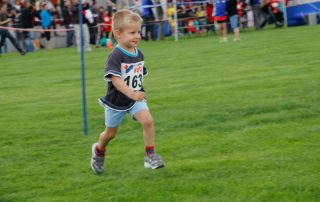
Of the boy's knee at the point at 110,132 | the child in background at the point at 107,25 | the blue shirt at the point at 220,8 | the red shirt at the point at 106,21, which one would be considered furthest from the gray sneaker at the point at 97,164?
the red shirt at the point at 106,21

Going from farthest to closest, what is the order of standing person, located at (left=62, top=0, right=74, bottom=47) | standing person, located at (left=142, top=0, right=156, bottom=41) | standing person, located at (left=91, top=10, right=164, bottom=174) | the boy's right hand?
standing person, located at (left=142, top=0, right=156, bottom=41), standing person, located at (left=62, top=0, right=74, bottom=47), standing person, located at (left=91, top=10, right=164, bottom=174), the boy's right hand

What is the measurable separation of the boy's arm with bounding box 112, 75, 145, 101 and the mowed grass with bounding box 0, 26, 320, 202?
2.44 ft

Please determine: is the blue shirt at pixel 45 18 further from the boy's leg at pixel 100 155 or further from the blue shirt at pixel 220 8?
the boy's leg at pixel 100 155

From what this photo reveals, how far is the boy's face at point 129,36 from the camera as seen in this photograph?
656cm

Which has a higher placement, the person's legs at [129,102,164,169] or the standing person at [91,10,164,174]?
the standing person at [91,10,164,174]

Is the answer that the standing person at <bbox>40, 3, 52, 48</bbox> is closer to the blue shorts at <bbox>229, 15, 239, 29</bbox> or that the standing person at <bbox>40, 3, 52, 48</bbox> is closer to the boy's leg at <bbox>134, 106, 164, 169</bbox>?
the blue shorts at <bbox>229, 15, 239, 29</bbox>

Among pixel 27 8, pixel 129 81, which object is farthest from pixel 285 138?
pixel 27 8

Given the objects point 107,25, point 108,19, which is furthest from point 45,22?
point 107,25

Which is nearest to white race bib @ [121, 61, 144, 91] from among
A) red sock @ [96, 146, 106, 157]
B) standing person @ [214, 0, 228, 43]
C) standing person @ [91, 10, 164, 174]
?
standing person @ [91, 10, 164, 174]

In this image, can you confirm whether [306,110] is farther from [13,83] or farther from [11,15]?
[11,15]

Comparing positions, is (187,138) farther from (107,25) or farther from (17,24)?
(17,24)

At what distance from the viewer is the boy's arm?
6324mm

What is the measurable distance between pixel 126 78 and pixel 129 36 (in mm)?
371

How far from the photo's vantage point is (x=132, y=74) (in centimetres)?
663
